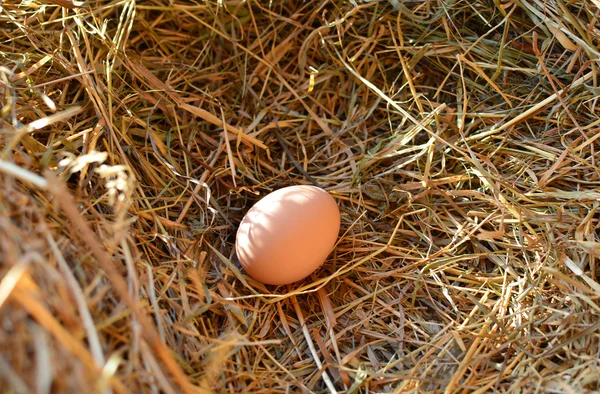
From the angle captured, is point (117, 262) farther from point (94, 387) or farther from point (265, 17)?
point (265, 17)

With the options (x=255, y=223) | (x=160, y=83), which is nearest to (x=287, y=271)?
(x=255, y=223)

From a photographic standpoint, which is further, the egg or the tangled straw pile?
the egg

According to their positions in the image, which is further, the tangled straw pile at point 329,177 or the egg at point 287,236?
the egg at point 287,236

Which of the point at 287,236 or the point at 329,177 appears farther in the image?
the point at 329,177
